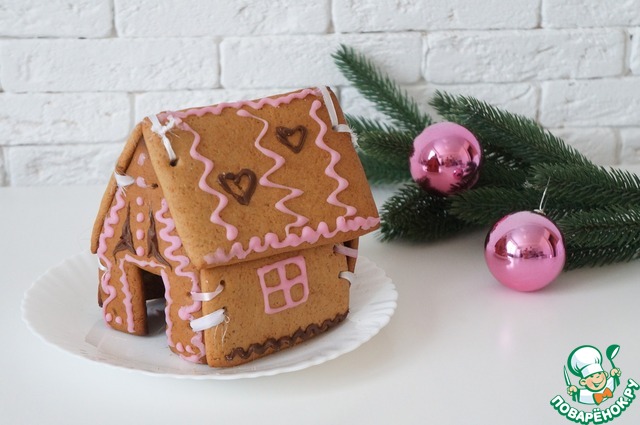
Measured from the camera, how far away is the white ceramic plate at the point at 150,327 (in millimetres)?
816

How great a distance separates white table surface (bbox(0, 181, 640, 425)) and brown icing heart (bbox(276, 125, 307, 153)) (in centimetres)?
22

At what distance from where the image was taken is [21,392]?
0.80 metres

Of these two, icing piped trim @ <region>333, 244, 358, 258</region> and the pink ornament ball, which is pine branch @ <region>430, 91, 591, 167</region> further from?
icing piped trim @ <region>333, 244, 358, 258</region>

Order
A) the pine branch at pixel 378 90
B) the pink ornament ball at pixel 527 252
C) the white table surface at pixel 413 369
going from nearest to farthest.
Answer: the white table surface at pixel 413 369, the pink ornament ball at pixel 527 252, the pine branch at pixel 378 90

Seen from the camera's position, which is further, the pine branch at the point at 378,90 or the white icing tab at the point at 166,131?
the pine branch at the point at 378,90

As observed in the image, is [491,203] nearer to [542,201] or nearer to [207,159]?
[542,201]

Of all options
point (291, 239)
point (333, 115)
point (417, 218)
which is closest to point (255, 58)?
point (417, 218)

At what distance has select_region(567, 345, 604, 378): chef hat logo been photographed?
831mm

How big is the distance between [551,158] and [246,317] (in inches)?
21.8

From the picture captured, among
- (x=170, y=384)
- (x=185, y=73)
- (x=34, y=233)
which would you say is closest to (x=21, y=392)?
(x=170, y=384)

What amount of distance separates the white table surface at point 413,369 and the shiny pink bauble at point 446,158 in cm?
12

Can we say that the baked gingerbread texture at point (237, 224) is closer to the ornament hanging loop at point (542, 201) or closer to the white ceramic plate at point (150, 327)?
the white ceramic plate at point (150, 327)

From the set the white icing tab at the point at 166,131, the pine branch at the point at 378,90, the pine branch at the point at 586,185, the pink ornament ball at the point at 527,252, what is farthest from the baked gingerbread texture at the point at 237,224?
the pine branch at the point at 378,90

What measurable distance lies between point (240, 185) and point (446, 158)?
41 centimetres
